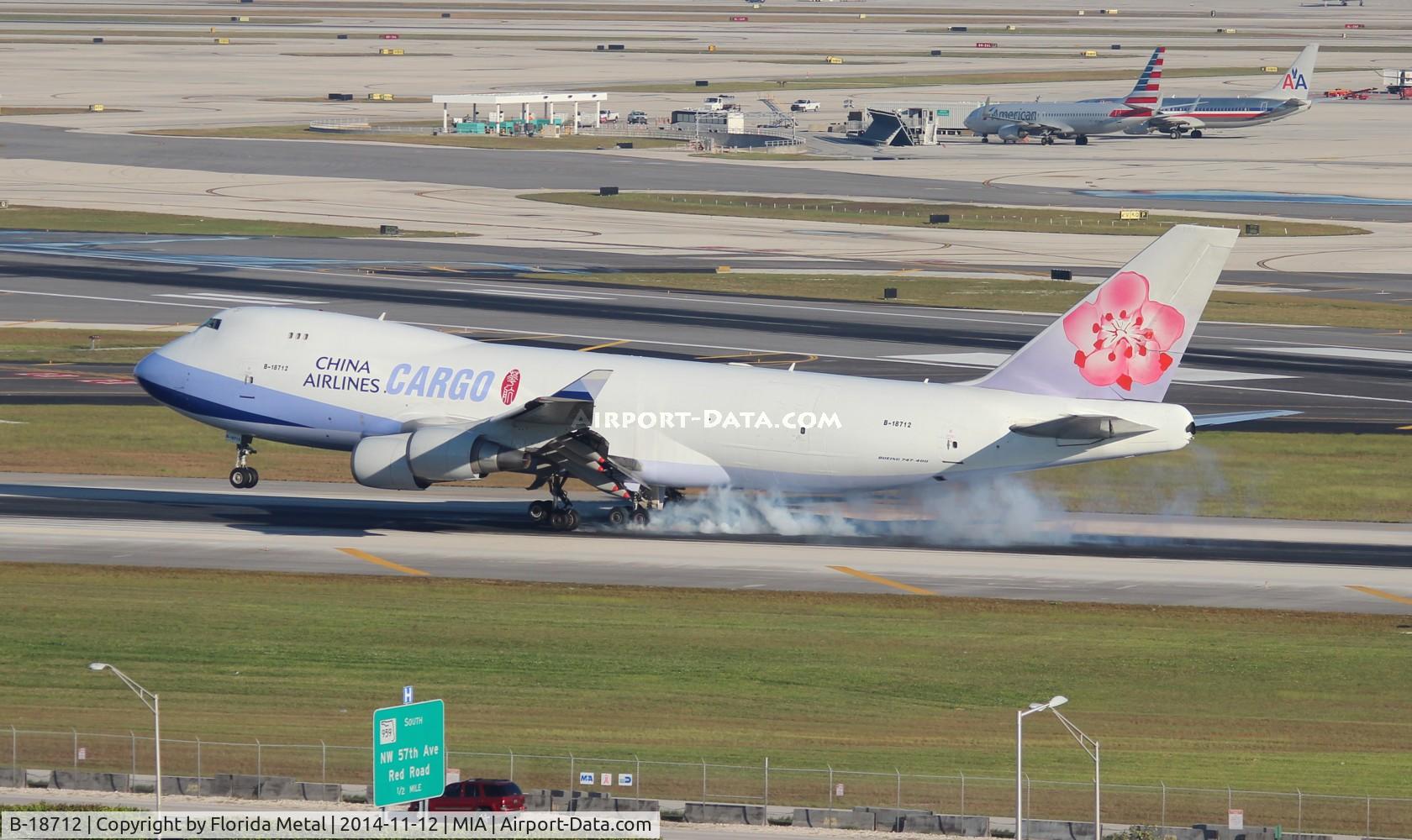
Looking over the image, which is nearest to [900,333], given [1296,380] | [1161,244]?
[1296,380]

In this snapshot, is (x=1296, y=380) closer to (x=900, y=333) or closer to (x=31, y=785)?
(x=900, y=333)

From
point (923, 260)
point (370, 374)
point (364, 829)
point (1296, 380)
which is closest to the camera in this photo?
point (364, 829)

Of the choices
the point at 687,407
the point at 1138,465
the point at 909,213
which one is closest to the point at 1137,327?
the point at 687,407

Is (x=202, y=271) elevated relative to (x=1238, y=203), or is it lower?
lower

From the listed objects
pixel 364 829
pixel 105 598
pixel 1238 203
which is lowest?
pixel 364 829

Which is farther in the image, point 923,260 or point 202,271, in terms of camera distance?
point 923,260

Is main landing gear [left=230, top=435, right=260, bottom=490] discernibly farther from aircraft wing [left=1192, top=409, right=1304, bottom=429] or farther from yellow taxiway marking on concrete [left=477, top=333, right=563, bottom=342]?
aircraft wing [left=1192, top=409, right=1304, bottom=429]

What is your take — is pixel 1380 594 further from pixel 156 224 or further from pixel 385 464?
pixel 156 224

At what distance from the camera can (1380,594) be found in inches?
2009

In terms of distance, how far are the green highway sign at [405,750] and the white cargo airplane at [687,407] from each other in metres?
29.4

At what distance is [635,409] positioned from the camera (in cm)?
5653

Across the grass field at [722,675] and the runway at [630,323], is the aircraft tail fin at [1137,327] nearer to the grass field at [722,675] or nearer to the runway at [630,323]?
the grass field at [722,675]

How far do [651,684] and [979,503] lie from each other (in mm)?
20442

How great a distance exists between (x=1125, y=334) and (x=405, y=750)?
3348 cm
